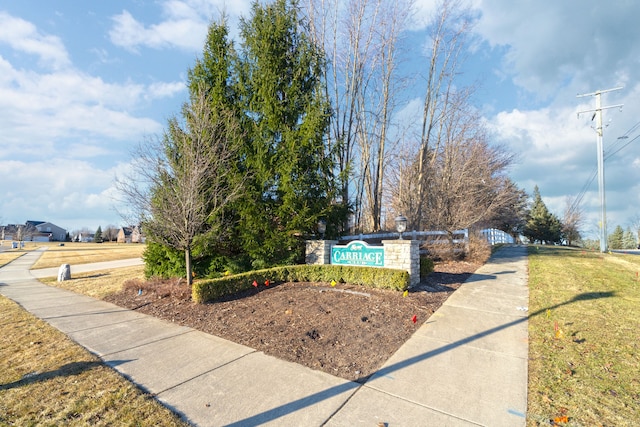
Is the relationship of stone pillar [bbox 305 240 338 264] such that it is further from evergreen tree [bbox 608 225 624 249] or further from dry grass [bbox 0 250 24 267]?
evergreen tree [bbox 608 225 624 249]

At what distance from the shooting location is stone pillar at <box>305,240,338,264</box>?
28.5 feet

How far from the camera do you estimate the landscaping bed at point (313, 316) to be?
402 centimetres

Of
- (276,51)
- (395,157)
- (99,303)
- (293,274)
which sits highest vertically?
(276,51)

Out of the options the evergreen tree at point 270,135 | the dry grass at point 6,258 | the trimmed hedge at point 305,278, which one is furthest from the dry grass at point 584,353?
the dry grass at point 6,258

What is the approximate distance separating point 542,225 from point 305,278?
116ft

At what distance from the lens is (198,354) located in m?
4.07

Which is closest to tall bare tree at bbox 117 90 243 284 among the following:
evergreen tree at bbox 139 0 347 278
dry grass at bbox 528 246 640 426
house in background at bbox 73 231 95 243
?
evergreen tree at bbox 139 0 347 278

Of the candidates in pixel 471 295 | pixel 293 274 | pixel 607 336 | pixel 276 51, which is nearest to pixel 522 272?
pixel 471 295

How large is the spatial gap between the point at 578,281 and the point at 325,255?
6.61m

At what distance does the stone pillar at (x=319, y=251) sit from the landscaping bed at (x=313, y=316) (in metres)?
0.99

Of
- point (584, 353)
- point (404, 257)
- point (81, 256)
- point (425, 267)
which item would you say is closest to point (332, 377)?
point (584, 353)

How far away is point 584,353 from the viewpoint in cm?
393

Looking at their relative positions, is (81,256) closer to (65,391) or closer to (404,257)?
(65,391)

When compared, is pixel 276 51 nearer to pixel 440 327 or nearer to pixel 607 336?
pixel 440 327
